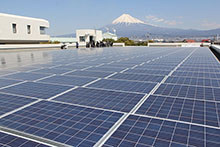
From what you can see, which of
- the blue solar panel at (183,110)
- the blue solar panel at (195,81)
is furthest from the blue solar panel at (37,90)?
the blue solar panel at (195,81)

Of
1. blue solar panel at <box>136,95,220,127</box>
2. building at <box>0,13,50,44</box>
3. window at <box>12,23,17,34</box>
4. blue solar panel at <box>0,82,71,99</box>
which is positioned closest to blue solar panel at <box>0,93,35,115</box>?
blue solar panel at <box>0,82,71,99</box>

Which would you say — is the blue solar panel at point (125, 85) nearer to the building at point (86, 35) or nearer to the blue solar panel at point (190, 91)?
the blue solar panel at point (190, 91)

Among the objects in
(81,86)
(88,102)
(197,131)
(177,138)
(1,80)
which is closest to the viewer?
(177,138)

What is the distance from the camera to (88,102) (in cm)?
658

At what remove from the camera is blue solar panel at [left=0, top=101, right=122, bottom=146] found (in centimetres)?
430

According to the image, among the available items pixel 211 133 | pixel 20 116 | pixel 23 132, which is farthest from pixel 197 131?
pixel 20 116

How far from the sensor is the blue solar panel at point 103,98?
20.5 ft

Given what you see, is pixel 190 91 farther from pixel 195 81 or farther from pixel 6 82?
pixel 6 82

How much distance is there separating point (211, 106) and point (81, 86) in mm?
5295

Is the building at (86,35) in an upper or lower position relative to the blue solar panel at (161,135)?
upper

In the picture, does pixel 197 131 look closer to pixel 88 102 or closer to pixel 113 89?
pixel 88 102

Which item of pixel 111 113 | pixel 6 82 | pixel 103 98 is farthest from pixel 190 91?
pixel 6 82

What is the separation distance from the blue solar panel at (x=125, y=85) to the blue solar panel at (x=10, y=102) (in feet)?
10.0

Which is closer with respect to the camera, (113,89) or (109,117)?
(109,117)
